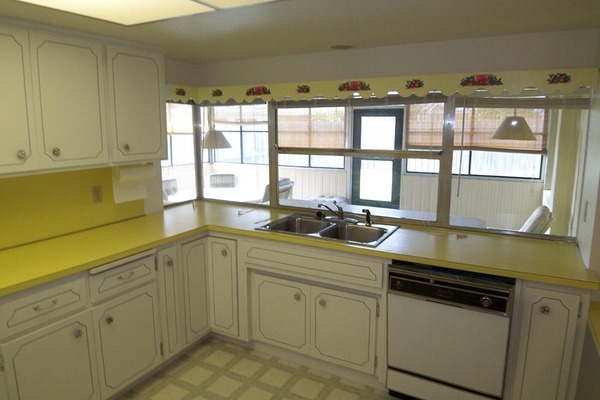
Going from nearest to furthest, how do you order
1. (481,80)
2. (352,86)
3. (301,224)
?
1. (481,80)
2. (352,86)
3. (301,224)

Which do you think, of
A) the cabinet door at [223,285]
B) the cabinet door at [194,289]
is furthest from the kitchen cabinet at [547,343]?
the cabinet door at [194,289]

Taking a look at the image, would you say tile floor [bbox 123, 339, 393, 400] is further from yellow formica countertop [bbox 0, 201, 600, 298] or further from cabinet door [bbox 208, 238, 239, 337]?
yellow formica countertop [bbox 0, 201, 600, 298]

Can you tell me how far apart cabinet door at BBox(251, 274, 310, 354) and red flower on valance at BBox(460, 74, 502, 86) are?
1695 millimetres

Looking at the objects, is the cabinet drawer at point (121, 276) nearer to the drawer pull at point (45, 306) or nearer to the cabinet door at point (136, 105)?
the drawer pull at point (45, 306)

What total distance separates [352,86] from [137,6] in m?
1.75

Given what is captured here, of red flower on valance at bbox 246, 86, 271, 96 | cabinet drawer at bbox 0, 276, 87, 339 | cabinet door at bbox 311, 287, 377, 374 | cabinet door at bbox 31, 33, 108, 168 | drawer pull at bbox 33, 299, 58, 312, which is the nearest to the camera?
cabinet drawer at bbox 0, 276, 87, 339

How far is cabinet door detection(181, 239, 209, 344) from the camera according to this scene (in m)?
2.92

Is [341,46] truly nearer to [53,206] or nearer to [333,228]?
[333,228]

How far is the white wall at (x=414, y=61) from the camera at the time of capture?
245 cm

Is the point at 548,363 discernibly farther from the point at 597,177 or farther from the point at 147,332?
the point at 147,332

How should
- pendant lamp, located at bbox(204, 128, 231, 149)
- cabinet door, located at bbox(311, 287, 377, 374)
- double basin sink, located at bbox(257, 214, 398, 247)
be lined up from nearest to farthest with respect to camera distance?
cabinet door, located at bbox(311, 287, 377, 374)
double basin sink, located at bbox(257, 214, 398, 247)
pendant lamp, located at bbox(204, 128, 231, 149)

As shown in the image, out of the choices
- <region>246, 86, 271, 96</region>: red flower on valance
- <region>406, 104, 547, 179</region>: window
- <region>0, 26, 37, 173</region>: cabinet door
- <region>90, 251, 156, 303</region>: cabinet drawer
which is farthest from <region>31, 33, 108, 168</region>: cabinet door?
<region>406, 104, 547, 179</region>: window

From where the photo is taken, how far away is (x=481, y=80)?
103 inches

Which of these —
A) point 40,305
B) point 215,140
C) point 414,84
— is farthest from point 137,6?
point 215,140
